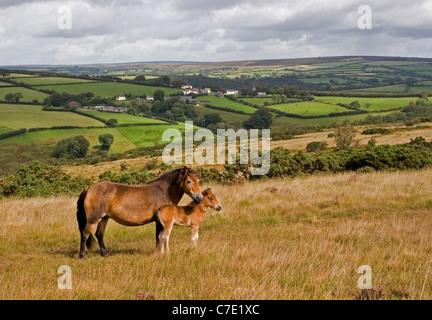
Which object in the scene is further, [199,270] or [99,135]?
[99,135]

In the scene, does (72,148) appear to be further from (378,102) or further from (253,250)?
(378,102)

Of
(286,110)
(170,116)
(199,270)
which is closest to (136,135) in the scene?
(170,116)

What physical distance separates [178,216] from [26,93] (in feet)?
485

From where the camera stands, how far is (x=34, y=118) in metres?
112

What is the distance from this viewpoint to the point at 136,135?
100812 mm

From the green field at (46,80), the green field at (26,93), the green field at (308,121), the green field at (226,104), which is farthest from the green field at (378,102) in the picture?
the green field at (46,80)

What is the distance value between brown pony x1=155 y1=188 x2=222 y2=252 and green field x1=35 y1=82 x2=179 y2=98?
14848 cm

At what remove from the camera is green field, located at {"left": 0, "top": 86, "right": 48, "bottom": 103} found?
13586 centimetres

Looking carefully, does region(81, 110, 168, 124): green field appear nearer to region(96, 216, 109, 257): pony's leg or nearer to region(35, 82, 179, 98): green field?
region(35, 82, 179, 98): green field

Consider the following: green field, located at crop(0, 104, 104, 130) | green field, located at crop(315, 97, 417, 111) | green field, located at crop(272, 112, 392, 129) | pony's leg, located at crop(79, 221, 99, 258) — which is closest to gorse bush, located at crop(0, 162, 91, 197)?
pony's leg, located at crop(79, 221, 99, 258)

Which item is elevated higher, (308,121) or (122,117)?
(122,117)

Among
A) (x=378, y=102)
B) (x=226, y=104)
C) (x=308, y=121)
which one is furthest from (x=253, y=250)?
(x=226, y=104)
